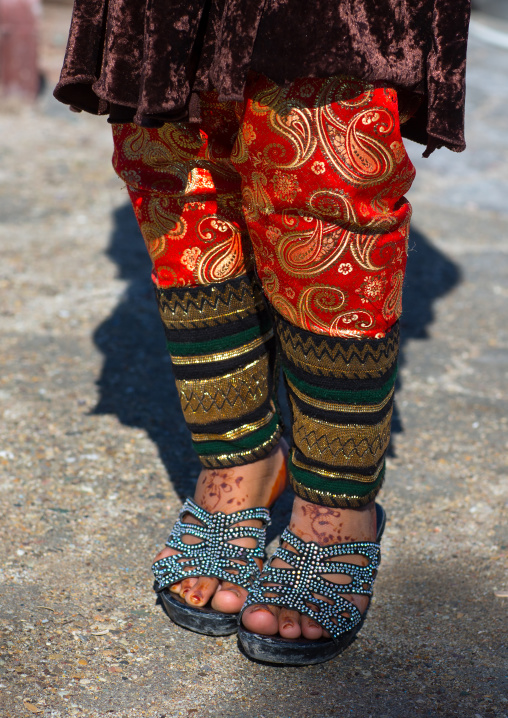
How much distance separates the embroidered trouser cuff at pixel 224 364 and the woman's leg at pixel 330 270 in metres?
0.11

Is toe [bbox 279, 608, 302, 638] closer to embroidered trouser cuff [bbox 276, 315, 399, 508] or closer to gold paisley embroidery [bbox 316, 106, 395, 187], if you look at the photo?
embroidered trouser cuff [bbox 276, 315, 399, 508]

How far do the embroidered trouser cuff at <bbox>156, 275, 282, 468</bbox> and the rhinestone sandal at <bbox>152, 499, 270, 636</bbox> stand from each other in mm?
105

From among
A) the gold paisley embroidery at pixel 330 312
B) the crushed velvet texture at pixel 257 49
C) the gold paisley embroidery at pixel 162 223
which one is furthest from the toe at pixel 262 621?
the crushed velvet texture at pixel 257 49

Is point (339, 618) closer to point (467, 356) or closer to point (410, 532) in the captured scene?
point (410, 532)

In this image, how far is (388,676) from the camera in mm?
1287

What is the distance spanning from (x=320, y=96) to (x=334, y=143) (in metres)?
0.06

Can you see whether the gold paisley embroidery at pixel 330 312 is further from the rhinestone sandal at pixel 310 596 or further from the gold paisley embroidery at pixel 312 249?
the rhinestone sandal at pixel 310 596

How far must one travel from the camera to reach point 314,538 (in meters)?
1.33

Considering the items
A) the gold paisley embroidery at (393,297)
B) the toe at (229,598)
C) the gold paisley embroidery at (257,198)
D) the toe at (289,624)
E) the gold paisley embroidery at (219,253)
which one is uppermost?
the gold paisley embroidery at (257,198)

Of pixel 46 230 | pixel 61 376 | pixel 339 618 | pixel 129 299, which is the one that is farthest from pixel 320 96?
pixel 46 230

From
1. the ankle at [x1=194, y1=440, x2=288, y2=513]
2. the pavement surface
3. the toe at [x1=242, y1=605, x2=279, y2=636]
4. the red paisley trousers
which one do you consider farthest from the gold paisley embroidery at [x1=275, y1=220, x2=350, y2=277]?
the toe at [x1=242, y1=605, x2=279, y2=636]

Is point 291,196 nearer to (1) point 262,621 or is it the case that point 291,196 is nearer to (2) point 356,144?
(2) point 356,144

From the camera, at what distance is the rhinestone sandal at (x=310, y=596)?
4.19 ft

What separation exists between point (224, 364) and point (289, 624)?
1.46 ft
